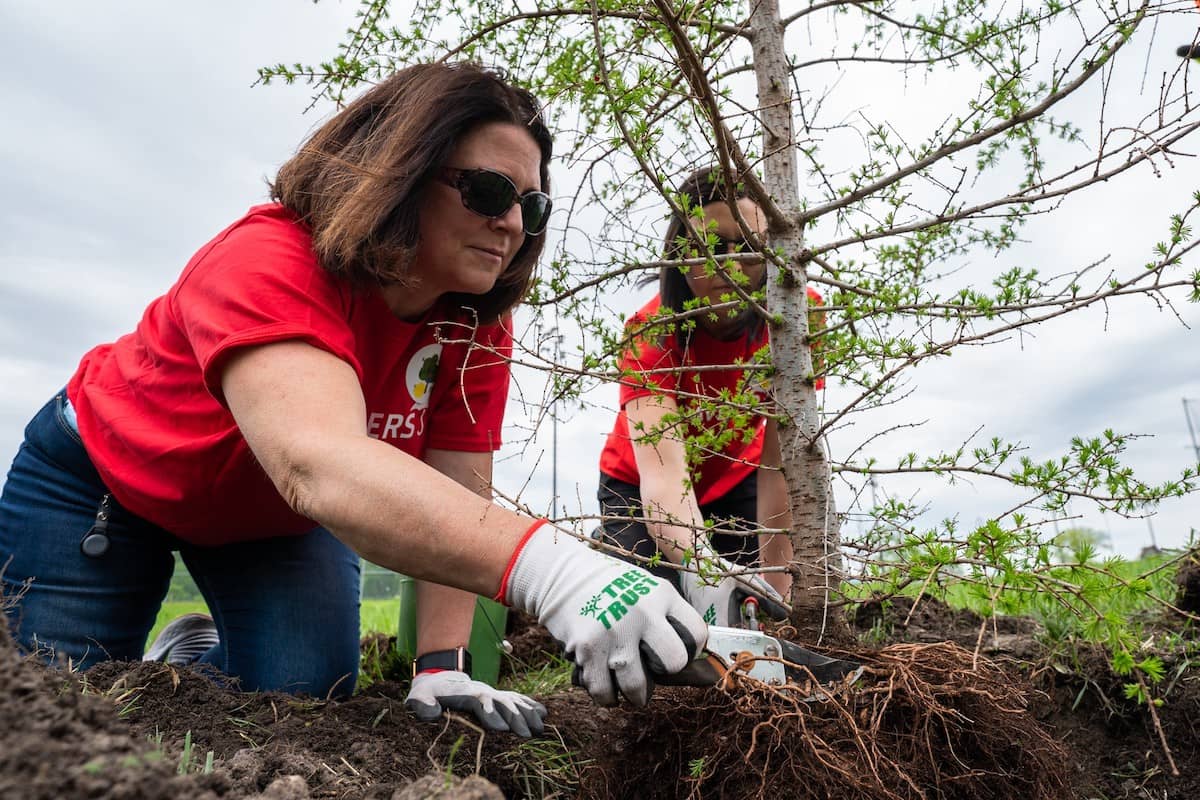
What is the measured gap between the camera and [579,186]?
8.18ft

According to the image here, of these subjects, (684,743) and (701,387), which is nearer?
(684,743)

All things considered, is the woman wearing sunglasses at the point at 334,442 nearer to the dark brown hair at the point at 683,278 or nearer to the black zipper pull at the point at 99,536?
the black zipper pull at the point at 99,536

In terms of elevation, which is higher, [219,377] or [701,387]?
[701,387]

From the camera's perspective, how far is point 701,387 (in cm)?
277

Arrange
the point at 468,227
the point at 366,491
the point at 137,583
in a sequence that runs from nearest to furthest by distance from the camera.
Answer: the point at 366,491, the point at 468,227, the point at 137,583

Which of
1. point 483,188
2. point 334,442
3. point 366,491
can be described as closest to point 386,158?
point 483,188

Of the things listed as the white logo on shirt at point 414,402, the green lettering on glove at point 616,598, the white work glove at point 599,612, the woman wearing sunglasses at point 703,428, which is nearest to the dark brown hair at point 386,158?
the white logo on shirt at point 414,402

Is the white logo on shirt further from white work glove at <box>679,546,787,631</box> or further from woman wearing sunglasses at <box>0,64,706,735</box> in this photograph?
white work glove at <box>679,546,787,631</box>

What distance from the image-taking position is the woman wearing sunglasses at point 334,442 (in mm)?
1508

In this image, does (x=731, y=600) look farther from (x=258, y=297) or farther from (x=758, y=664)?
(x=258, y=297)

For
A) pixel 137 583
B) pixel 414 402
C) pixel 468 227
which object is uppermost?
pixel 468 227

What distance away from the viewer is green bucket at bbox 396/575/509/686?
3361 millimetres

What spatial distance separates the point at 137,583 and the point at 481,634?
1.31 metres

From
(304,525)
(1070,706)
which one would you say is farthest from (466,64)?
(1070,706)
